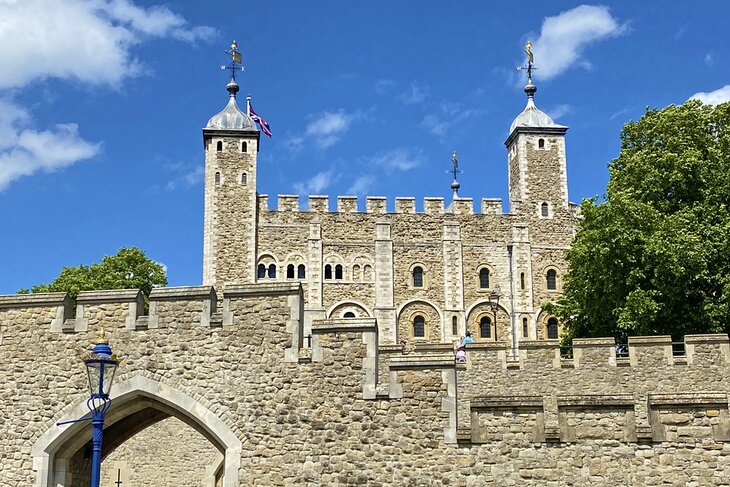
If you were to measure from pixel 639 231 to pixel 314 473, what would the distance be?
56.9 feet

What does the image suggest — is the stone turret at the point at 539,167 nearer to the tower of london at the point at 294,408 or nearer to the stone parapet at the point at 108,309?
the tower of london at the point at 294,408

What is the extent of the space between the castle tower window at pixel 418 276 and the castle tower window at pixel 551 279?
286 inches

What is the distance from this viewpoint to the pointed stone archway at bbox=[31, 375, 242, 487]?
12.4 metres

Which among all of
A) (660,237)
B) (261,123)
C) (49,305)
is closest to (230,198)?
(261,123)

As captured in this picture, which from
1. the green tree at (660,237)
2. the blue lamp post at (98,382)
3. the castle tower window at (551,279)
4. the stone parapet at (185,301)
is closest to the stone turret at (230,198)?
the castle tower window at (551,279)

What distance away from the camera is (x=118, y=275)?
43.7m

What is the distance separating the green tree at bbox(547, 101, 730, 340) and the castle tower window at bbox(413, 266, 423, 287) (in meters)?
24.1

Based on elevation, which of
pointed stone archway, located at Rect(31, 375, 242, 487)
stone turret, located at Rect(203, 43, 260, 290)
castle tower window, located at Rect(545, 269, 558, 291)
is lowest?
pointed stone archway, located at Rect(31, 375, 242, 487)

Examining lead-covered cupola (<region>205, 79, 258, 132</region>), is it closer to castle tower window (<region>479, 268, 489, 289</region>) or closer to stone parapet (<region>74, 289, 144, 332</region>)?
castle tower window (<region>479, 268, 489, 289</region>)

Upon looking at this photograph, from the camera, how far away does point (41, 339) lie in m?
13.1

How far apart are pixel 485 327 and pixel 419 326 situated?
3894mm

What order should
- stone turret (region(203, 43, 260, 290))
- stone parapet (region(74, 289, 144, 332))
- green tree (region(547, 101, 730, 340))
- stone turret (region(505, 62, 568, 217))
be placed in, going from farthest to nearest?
stone turret (region(505, 62, 568, 217)), stone turret (region(203, 43, 260, 290)), green tree (region(547, 101, 730, 340)), stone parapet (region(74, 289, 144, 332))

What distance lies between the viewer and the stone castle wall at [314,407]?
462 inches

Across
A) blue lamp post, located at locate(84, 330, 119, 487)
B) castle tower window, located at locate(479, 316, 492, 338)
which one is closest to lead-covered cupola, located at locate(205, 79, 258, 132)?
castle tower window, located at locate(479, 316, 492, 338)
